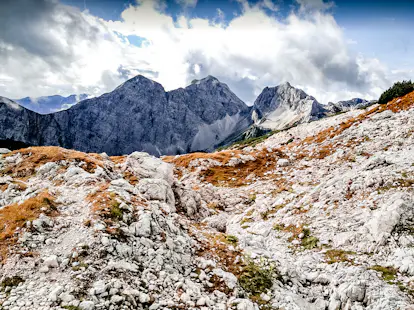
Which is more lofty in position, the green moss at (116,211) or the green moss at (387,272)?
the green moss at (116,211)

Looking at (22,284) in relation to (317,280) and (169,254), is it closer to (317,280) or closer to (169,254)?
(169,254)

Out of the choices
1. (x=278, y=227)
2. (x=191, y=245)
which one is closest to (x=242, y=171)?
(x=278, y=227)

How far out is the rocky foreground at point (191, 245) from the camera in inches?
482

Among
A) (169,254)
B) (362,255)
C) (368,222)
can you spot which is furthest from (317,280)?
(169,254)

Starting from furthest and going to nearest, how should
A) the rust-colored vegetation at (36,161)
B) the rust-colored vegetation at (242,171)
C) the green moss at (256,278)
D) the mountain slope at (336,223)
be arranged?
the rust-colored vegetation at (242,171) → the rust-colored vegetation at (36,161) → the green moss at (256,278) → the mountain slope at (336,223)

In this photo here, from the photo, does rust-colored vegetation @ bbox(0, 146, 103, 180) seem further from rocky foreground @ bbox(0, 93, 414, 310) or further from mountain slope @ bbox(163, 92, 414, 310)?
mountain slope @ bbox(163, 92, 414, 310)

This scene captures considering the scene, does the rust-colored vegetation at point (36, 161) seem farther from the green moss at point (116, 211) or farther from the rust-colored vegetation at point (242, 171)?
the rust-colored vegetation at point (242, 171)

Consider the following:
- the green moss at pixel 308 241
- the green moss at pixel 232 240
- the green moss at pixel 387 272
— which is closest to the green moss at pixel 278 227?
the green moss at pixel 308 241

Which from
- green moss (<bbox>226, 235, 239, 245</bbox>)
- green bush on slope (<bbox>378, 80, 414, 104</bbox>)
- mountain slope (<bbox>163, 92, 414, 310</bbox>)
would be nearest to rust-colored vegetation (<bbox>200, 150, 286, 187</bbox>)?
mountain slope (<bbox>163, 92, 414, 310</bbox>)

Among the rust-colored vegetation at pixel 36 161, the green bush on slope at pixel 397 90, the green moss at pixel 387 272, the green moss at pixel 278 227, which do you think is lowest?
the green moss at pixel 387 272

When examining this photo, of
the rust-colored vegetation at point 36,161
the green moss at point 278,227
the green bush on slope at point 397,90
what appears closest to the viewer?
the green moss at point 278,227

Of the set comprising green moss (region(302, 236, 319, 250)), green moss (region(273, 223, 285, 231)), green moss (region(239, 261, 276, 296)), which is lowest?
green moss (region(239, 261, 276, 296))

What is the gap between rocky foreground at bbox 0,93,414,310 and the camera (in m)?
12.2

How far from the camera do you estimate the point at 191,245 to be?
1767 centimetres
